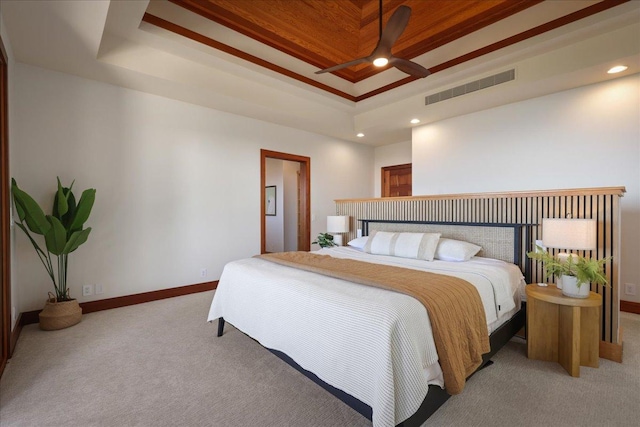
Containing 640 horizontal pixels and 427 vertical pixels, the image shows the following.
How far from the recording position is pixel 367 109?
16.9 feet

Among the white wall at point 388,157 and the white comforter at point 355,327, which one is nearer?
the white comforter at point 355,327

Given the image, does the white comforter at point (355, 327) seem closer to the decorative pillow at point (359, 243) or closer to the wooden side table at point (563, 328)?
the wooden side table at point (563, 328)

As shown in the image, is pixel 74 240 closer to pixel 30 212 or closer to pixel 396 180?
pixel 30 212

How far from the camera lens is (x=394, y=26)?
2.47m

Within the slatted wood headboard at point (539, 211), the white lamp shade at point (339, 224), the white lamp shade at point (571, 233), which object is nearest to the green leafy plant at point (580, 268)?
the white lamp shade at point (571, 233)

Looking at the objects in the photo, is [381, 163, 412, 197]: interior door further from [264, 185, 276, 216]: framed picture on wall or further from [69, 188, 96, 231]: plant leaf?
[69, 188, 96, 231]: plant leaf

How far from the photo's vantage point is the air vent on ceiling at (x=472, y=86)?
3.54 m

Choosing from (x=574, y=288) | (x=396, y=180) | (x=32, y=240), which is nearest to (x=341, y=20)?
(x=574, y=288)

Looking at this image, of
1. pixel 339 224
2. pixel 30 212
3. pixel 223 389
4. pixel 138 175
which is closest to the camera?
pixel 223 389

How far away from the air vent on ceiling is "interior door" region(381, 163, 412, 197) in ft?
6.76

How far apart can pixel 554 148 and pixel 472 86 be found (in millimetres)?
1325

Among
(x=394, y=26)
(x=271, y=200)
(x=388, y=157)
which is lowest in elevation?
(x=271, y=200)

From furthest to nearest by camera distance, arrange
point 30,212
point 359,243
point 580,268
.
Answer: point 359,243, point 30,212, point 580,268

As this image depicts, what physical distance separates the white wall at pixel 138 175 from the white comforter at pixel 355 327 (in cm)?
199
